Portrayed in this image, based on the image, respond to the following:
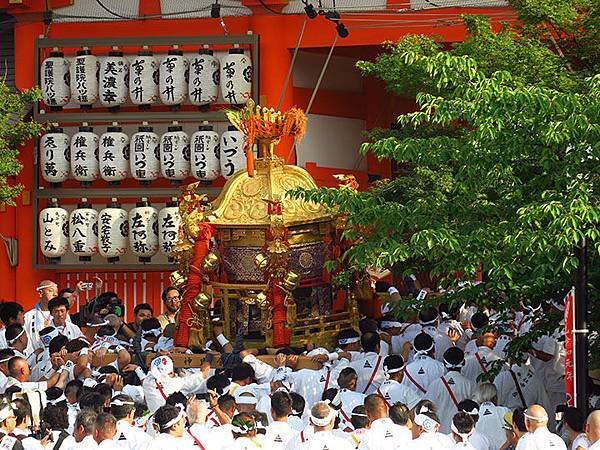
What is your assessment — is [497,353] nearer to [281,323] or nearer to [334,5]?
[281,323]

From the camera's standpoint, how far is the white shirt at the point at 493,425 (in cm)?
1278

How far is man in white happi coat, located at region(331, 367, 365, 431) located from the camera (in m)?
13.7

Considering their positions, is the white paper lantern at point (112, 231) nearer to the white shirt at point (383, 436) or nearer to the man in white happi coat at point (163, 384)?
the man in white happi coat at point (163, 384)

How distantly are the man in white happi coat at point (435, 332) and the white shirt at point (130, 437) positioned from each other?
4.40m

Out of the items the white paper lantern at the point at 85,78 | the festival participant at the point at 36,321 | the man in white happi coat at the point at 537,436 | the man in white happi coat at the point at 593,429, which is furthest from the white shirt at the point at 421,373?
the white paper lantern at the point at 85,78

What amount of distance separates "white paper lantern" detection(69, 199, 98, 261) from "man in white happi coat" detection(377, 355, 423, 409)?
30.3 feet

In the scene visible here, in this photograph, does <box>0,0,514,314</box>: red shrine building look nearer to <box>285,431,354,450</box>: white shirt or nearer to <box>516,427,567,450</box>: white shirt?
<box>285,431,354,450</box>: white shirt

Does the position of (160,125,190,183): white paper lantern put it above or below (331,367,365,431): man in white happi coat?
above

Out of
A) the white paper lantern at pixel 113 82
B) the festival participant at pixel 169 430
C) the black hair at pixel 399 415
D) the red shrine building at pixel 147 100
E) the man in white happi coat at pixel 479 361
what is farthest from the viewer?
the white paper lantern at pixel 113 82

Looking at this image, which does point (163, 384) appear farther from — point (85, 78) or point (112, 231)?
point (85, 78)

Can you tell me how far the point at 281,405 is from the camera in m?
12.3

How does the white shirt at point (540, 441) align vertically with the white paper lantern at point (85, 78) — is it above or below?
below

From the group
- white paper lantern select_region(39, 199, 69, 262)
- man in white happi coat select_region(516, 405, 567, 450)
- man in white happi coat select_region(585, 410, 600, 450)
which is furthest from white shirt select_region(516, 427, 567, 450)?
white paper lantern select_region(39, 199, 69, 262)

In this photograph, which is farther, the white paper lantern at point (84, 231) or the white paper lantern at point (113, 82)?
the white paper lantern at point (113, 82)
